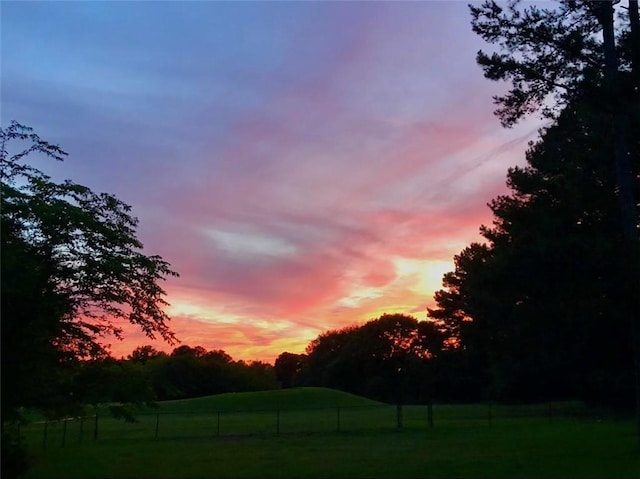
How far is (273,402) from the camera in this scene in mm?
77750

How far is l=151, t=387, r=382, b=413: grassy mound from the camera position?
2869 inches

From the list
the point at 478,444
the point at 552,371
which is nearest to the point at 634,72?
the point at 478,444

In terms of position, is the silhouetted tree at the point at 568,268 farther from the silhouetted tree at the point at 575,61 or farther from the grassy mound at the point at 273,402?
the grassy mound at the point at 273,402

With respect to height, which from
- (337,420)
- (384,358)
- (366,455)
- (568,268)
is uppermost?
(384,358)

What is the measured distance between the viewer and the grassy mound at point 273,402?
72.9m

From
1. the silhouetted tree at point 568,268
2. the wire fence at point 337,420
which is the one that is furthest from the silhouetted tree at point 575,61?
the wire fence at point 337,420

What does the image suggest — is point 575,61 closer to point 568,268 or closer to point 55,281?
point 568,268

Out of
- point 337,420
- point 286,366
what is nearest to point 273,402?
point 337,420

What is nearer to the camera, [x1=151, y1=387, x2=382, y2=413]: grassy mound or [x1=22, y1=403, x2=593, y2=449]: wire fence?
[x1=22, y1=403, x2=593, y2=449]: wire fence

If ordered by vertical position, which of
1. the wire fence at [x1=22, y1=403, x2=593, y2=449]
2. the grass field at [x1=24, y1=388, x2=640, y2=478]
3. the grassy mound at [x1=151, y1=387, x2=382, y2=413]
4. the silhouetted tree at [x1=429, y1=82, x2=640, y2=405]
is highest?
the silhouetted tree at [x1=429, y1=82, x2=640, y2=405]

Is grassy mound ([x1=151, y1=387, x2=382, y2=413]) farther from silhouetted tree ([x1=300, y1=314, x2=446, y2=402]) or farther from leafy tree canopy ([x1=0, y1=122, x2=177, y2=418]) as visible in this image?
leafy tree canopy ([x1=0, y1=122, x2=177, y2=418])

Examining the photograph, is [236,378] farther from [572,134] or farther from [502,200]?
[572,134]

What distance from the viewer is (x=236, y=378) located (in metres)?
113

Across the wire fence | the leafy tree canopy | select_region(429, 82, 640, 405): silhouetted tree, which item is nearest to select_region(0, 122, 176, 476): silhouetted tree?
the leafy tree canopy
